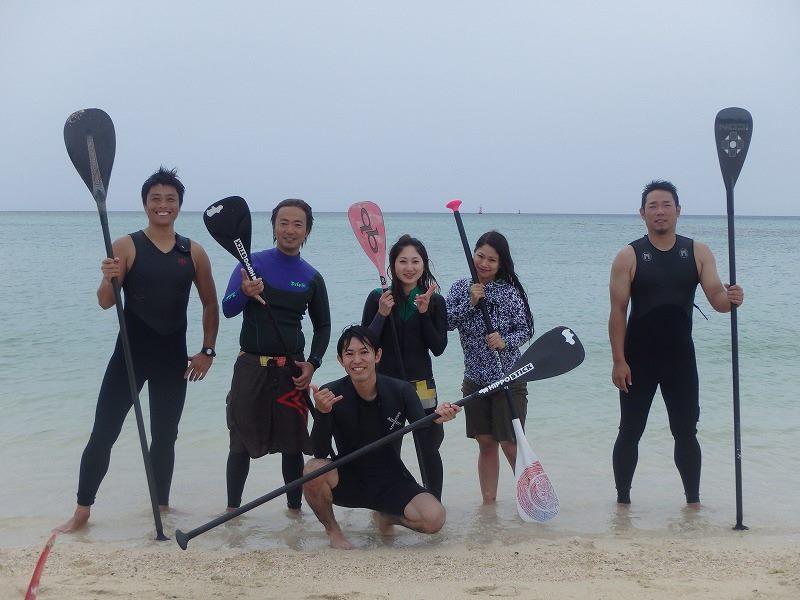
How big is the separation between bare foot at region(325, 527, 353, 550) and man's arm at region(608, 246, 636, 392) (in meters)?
1.48

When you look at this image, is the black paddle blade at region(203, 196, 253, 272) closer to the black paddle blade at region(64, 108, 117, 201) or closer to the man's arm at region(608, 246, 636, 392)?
the black paddle blade at region(64, 108, 117, 201)

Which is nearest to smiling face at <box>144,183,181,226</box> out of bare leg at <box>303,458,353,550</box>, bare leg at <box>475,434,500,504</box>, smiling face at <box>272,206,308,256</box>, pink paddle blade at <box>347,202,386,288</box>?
smiling face at <box>272,206,308,256</box>

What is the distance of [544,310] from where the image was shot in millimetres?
13258

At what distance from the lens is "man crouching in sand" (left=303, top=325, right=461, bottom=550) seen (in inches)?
137

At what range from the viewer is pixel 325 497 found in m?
3.57

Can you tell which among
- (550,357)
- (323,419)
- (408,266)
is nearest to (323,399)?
(323,419)

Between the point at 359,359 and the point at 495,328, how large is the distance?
87 cm

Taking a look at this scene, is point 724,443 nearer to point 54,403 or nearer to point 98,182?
point 98,182

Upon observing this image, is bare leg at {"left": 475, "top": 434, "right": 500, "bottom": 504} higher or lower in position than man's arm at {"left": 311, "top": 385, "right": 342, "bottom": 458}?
lower

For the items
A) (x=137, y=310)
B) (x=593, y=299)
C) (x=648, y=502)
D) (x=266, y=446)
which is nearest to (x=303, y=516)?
A: (x=266, y=446)

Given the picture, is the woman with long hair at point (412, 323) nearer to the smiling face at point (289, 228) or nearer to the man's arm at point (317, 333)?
the man's arm at point (317, 333)

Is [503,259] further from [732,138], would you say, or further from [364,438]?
[732,138]

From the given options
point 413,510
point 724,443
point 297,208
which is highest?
point 297,208

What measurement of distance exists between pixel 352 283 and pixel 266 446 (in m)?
13.2
